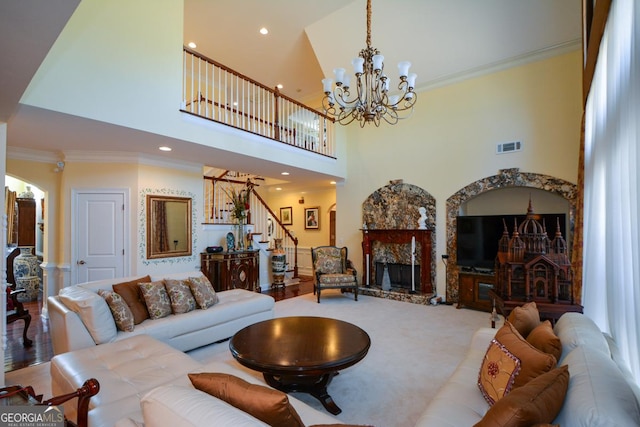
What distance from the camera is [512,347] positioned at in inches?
64.1

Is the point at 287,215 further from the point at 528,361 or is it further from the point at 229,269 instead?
the point at 528,361

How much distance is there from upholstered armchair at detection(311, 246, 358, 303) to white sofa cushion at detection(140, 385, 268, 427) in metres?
4.72

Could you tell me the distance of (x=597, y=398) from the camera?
1.08 meters

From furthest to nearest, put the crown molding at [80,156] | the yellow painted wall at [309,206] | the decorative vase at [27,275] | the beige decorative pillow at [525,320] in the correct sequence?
the yellow painted wall at [309,206], the decorative vase at [27,275], the crown molding at [80,156], the beige decorative pillow at [525,320]

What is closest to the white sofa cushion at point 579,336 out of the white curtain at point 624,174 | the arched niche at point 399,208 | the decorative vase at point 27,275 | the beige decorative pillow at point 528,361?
the white curtain at point 624,174

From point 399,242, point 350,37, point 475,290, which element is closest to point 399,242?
point 399,242

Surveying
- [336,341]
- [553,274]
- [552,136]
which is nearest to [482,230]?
[552,136]

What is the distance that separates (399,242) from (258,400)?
5.30 m

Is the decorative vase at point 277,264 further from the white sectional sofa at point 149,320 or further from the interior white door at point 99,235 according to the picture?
the interior white door at point 99,235

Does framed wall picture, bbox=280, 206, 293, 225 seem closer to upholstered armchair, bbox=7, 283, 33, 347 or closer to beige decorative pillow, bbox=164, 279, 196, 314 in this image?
beige decorative pillow, bbox=164, 279, 196, 314

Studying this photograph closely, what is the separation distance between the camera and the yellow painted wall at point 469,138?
466 centimetres

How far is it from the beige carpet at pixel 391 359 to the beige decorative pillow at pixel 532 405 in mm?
1329

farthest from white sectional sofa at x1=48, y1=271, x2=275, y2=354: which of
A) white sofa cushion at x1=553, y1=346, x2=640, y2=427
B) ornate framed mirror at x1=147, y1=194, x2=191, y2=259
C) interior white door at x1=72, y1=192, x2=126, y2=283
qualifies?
white sofa cushion at x1=553, y1=346, x2=640, y2=427

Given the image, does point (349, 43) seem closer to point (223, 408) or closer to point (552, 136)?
point (552, 136)
